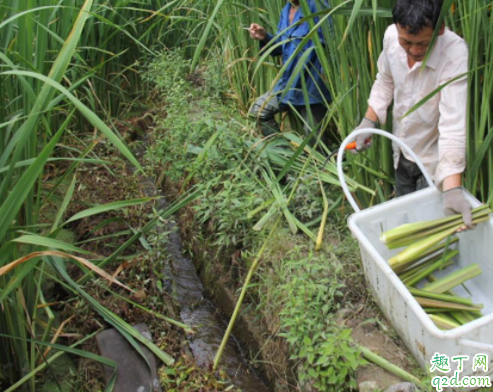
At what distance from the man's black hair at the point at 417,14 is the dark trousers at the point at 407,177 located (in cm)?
56

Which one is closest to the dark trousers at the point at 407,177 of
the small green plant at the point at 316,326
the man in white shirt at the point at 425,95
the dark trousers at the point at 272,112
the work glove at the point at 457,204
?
the man in white shirt at the point at 425,95

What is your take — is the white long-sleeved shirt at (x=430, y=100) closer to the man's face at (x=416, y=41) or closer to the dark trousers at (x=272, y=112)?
the man's face at (x=416, y=41)

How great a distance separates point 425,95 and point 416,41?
0.25 meters

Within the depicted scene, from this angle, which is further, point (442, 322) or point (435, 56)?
point (435, 56)

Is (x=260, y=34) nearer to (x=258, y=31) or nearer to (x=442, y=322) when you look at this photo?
(x=258, y=31)

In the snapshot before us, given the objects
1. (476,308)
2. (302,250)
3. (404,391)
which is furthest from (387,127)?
(404,391)

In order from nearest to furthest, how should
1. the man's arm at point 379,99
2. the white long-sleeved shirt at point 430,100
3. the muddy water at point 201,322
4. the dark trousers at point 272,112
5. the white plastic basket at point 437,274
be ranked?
the white plastic basket at point 437,274 → the white long-sleeved shirt at point 430,100 → the man's arm at point 379,99 → the muddy water at point 201,322 → the dark trousers at point 272,112

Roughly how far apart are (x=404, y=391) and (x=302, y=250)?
2.82ft

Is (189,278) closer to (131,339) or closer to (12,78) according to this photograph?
(131,339)

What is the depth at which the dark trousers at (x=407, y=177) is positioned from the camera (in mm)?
2250

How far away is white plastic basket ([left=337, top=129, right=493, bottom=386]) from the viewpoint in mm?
1696

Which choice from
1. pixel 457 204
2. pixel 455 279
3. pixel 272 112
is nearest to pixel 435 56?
pixel 457 204

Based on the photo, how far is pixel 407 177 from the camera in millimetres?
2330

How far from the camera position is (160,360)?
232 cm
